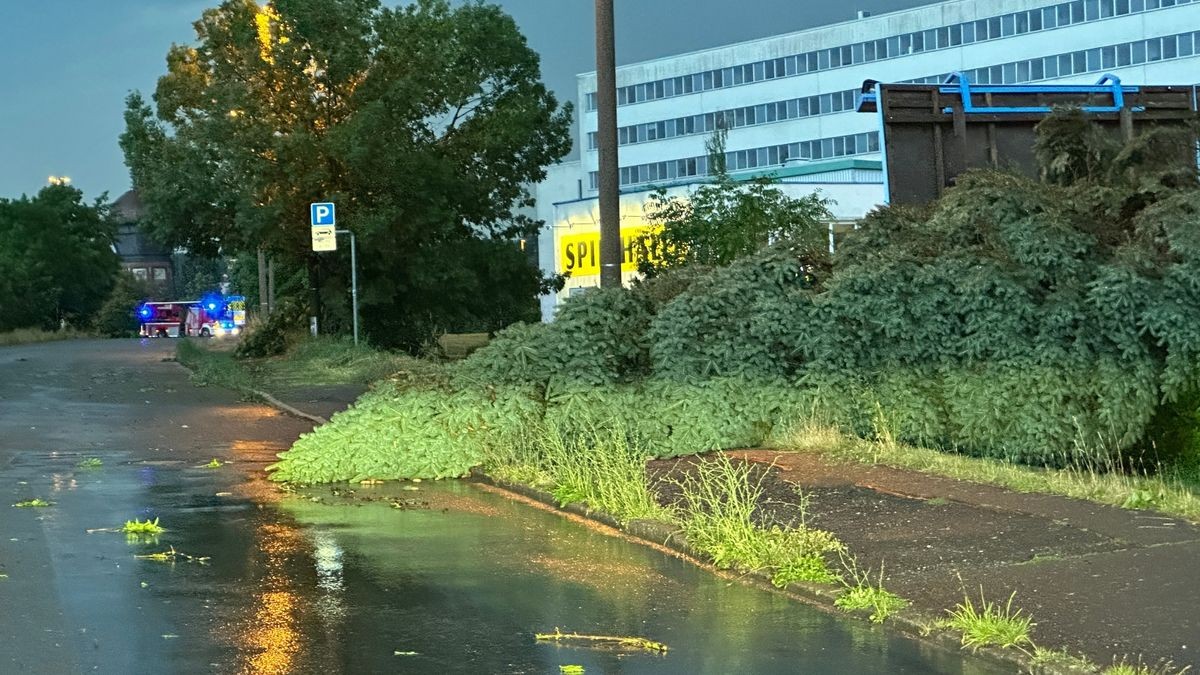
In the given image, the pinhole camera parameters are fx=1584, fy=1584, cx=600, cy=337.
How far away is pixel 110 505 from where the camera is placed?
13398 millimetres

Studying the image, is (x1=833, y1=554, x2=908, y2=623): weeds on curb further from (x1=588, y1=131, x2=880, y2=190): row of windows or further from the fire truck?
the fire truck

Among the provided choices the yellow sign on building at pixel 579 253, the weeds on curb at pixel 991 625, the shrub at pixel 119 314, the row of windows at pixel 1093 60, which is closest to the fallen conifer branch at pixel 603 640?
the weeds on curb at pixel 991 625

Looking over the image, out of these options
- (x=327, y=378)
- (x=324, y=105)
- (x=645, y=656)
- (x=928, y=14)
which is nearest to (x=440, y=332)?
(x=324, y=105)

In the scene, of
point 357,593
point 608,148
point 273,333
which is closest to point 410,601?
point 357,593

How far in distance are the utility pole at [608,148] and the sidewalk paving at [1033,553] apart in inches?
239

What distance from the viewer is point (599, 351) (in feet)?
51.1

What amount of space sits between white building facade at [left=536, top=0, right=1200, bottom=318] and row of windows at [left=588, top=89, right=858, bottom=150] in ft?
0.22

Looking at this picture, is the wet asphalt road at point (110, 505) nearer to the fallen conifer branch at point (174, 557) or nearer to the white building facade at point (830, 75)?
the fallen conifer branch at point (174, 557)

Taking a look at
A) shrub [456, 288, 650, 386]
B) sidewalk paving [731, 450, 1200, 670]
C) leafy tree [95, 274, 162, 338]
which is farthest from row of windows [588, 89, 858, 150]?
sidewalk paving [731, 450, 1200, 670]

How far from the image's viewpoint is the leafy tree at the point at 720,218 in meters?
26.4

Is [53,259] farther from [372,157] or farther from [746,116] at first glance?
[372,157]

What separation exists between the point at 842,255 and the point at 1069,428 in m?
3.02

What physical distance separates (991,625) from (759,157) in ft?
301

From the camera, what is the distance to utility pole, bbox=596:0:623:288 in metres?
18.4
